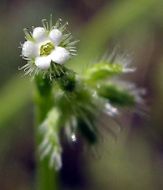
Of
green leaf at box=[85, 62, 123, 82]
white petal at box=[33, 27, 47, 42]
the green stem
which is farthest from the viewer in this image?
green leaf at box=[85, 62, 123, 82]

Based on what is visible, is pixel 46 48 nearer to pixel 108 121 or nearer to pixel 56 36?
pixel 56 36

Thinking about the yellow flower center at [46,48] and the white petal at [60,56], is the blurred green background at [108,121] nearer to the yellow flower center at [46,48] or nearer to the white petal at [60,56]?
the yellow flower center at [46,48]

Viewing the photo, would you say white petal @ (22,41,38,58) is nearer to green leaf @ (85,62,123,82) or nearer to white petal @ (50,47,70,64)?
white petal @ (50,47,70,64)

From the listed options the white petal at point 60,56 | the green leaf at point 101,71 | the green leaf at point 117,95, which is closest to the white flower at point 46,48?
the white petal at point 60,56

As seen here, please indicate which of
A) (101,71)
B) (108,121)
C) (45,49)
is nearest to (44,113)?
(101,71)

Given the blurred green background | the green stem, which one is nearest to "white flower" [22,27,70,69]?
the green stem
